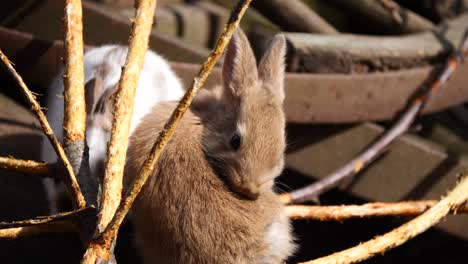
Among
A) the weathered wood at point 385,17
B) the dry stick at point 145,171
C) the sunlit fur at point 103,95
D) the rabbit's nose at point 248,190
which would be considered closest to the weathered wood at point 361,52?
the weathered wood at point 385,17

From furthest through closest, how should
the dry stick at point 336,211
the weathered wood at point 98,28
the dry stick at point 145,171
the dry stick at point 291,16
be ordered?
the dry stick at point 291,16, the weathered wood at point 98,28, the dry stick at point 336,211, the dry stick at point 145,171

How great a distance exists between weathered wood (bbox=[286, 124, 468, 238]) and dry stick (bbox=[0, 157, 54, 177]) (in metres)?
1.34

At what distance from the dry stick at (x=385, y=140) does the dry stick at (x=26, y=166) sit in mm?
860

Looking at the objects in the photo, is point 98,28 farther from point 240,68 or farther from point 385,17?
point 385,17

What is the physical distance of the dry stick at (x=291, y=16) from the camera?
2600 millimetres

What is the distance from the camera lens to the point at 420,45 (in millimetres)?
2600

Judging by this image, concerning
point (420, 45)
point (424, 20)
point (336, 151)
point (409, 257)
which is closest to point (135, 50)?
point (336, 151)

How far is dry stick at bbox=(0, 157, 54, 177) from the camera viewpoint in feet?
3.92

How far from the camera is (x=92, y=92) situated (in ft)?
5.65

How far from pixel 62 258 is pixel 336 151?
3.62 feet

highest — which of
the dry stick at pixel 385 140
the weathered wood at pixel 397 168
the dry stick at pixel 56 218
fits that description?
the dry stick at pixel 56 218

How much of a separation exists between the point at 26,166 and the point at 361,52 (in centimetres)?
147

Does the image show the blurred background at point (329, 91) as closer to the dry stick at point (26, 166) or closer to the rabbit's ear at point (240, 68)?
the rabbit's ear at point (240, 68)

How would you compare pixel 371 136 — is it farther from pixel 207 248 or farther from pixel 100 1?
pixel 207 248
